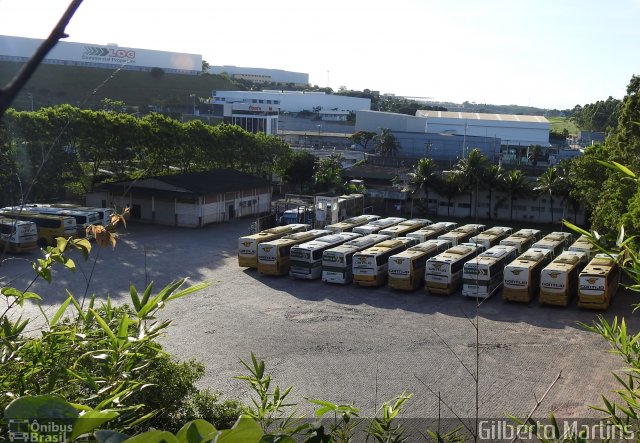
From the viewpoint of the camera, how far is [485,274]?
615 inches

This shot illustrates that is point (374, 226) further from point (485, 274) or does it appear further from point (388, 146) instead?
point (388, 146)

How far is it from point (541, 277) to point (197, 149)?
19.2m

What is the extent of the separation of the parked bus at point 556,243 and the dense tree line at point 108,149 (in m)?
13.0

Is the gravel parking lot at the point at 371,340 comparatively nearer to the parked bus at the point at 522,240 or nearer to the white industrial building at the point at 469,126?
the parked bus at the point at 522,240

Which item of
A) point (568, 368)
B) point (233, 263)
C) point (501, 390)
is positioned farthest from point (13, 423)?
point (233, 263)

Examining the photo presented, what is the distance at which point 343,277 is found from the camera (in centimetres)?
1702

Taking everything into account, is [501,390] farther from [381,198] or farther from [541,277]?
[381,198]

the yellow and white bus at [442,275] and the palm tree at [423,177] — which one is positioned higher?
the palm tree at [423,177]

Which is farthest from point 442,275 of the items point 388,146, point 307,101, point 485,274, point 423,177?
point 307,101

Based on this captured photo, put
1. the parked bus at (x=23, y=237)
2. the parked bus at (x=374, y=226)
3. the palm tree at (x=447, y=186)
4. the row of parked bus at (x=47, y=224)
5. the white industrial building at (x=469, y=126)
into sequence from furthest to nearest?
the white industrial building at (x=469, y=126)
the palm tree at (x=447, y=186)
the parked bus at (x=374, y=226)
the row of parked bus at (x=47, y=224)
the parked bus at (x=23, y=237)

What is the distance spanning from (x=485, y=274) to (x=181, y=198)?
12725 millimetres

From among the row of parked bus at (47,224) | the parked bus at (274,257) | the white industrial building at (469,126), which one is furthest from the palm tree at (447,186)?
the white industrial building at (469,126)

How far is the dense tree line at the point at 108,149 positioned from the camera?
24.2 meters

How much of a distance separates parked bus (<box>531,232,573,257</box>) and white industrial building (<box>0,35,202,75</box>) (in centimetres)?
4513
